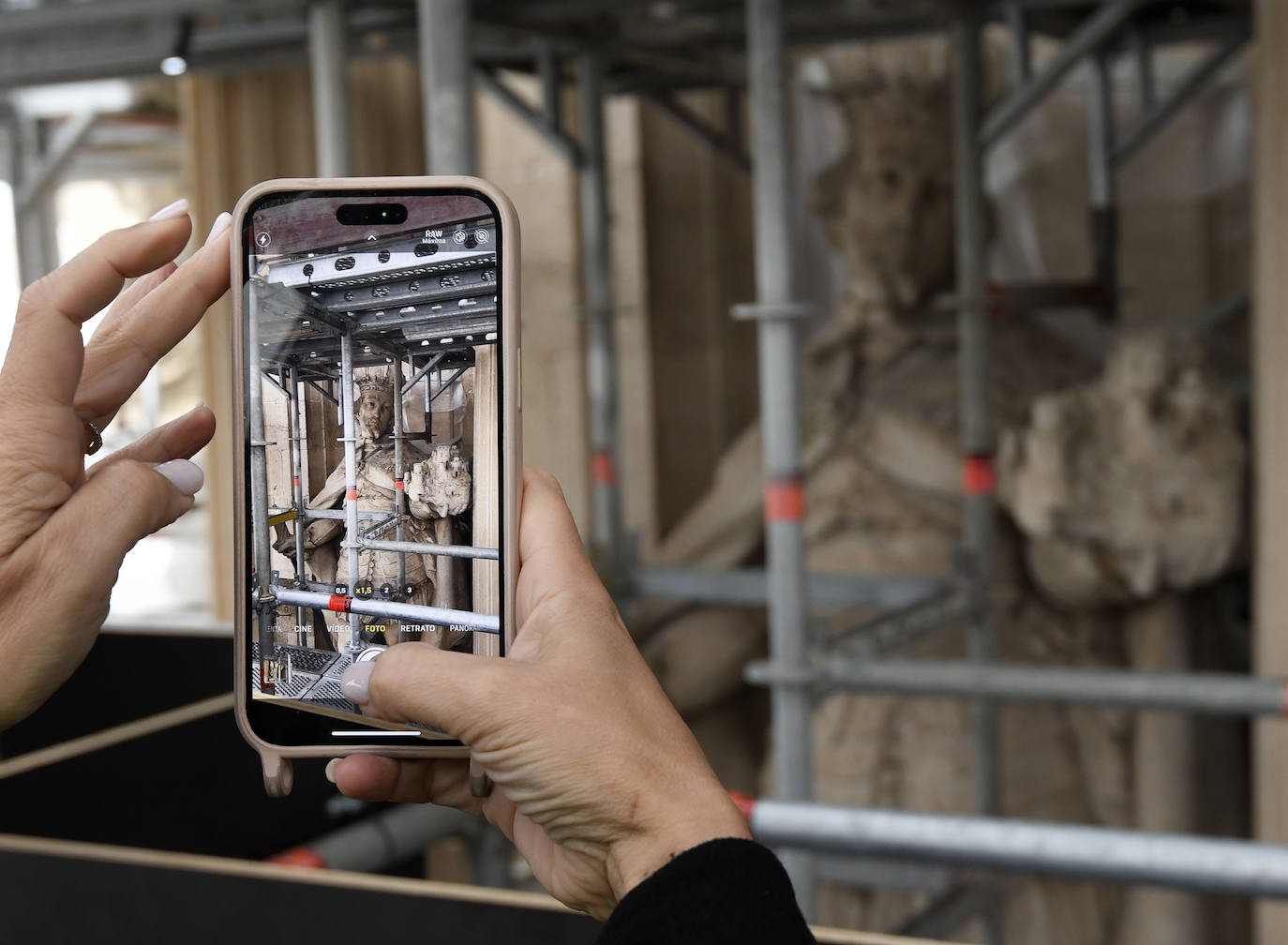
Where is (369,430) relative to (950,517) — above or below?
above

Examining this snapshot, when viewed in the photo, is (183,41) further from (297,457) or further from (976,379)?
(297,457)

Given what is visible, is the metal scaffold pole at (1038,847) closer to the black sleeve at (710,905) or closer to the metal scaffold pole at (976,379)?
the black sleeve at (710,905)

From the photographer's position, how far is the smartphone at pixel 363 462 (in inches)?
20.4

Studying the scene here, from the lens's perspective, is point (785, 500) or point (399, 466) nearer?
point (399, 466)

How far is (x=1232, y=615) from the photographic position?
3457 millimetres

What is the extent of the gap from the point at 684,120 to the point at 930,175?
0.78 metres

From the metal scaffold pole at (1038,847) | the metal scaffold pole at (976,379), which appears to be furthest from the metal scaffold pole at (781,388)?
the metal scaffold pole at (1038,847)

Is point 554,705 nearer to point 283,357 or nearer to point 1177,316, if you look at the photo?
point 283,357

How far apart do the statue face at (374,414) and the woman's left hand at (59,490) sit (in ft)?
0.24

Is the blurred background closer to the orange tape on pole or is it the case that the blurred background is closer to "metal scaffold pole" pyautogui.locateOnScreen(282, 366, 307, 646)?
the orange tape on pole

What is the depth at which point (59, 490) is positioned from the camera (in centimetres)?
51

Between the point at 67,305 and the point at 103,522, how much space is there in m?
0.08

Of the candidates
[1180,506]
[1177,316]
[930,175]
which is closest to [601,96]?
[930,175]

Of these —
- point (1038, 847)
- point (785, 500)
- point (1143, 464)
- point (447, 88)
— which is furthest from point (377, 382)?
point (1143, 464)
